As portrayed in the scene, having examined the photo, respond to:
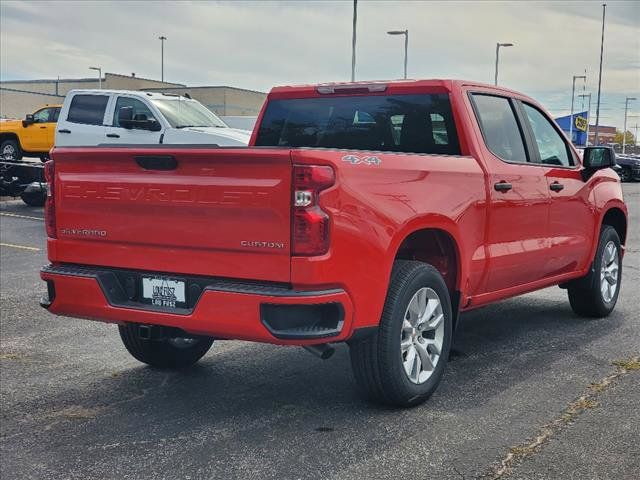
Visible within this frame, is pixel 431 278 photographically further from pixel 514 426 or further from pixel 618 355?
pixel 618 355

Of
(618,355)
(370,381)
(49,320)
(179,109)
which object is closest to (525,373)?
(618,355)

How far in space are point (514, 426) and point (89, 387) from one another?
261 cm

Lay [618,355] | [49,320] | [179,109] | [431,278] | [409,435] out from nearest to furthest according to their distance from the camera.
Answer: [409,435] → [431,278] → [618,355] → [49,320] → [179,109]

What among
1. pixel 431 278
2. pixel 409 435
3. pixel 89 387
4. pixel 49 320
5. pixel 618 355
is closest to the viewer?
pixel 409 435

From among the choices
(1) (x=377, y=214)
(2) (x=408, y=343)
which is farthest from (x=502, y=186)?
(1) (x=377, y=214)

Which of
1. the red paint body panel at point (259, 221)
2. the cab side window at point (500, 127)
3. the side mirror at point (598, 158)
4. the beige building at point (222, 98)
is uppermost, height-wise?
the beige building at point (222, 98)

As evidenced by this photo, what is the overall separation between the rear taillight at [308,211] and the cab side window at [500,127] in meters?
2.03

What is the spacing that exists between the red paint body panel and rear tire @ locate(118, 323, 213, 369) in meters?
0.86

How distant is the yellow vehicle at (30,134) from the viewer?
896 inches

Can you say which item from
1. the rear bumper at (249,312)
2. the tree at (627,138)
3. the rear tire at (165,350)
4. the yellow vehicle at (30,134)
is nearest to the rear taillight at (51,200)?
the rear bumper at (249,312)

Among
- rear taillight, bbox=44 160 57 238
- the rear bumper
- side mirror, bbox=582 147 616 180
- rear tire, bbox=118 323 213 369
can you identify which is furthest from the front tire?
side mirror, bbox=582 147 616 180

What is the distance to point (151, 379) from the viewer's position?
5.59 metres

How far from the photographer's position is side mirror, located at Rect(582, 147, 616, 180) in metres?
6.96

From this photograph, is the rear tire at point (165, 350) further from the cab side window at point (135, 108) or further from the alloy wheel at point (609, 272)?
the cab side window at point (135, 108)
